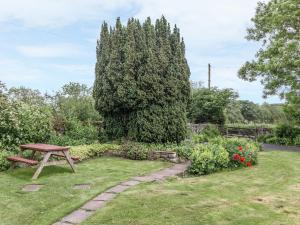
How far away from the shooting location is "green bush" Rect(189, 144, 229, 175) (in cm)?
889

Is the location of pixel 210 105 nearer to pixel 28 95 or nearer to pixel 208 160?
pixel 28 95

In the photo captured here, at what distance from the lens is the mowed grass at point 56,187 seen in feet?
17.7

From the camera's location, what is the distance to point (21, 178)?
8078mm

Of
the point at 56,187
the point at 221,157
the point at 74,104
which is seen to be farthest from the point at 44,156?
the point at 74,104

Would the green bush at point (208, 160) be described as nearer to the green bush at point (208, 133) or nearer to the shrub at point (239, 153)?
the shrub at point (239, 153)

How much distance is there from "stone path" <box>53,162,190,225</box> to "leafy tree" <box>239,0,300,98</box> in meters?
10.9

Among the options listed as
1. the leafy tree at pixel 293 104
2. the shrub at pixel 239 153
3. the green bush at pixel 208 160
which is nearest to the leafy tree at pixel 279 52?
the leafy tree at pixel 293 104

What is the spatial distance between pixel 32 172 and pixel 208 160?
4.82m

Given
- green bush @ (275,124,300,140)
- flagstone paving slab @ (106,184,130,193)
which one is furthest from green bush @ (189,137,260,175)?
green bush @ (275,124,300,140)

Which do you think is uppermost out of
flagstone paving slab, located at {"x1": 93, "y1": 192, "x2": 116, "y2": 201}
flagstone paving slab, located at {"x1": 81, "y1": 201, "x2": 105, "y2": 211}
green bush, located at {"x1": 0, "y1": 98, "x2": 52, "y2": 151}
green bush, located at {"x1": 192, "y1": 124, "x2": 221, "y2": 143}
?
green bush, located at {"x1": 0, "y1": 98, "x2": 52, "y2": 151}

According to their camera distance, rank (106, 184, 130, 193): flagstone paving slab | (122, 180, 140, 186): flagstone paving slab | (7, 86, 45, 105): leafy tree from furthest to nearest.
Result: (7, 86, 45, 105): leafy tree
(122, 180, 140, 186): flagstone paving slab
(106, 184, 130, 193): flagstone paving slab

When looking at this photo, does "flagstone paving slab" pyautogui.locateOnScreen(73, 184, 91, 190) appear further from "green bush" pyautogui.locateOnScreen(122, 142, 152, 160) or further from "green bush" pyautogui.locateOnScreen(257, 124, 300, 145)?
"green bush" pyautogui.locateOnScreen(257, 124, 300, 145)

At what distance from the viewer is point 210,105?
25.9 metres

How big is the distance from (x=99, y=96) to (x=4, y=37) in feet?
14.1
